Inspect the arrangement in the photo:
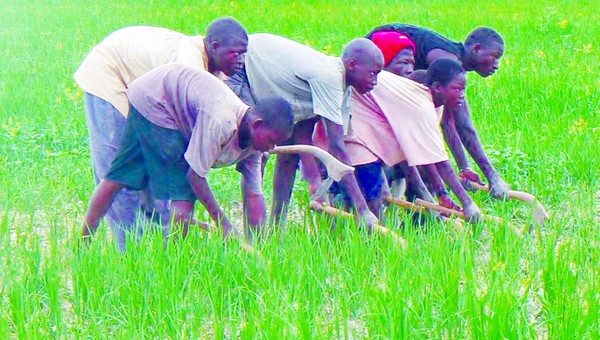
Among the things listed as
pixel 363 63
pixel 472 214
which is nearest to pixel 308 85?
pixel 363 63

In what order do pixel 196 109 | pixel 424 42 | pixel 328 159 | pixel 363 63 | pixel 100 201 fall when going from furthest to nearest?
pixel 424 42 < pixel 363 63 < pixel 100 201 < pixel 328 159 < pixel 196 109

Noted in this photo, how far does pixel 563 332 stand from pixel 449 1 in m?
10.4

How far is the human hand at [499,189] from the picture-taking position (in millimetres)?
4773

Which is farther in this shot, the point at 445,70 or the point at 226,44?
the point at 445,70

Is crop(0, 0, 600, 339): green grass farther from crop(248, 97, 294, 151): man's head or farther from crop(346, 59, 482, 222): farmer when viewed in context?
crop(248, 97, 294, 151): man's head

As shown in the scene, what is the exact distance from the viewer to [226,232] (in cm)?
413

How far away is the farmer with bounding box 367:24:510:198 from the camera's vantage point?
192 inches

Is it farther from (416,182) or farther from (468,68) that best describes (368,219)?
(468,68)

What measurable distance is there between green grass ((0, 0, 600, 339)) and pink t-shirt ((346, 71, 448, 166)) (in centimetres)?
38

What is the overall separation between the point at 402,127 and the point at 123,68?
131cm

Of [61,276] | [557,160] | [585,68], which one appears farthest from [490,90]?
[61,276]

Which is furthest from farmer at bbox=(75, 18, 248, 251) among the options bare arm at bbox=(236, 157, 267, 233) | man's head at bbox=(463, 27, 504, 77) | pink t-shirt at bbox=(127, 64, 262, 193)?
man's head at bbox=(463, 27, 504, 77)

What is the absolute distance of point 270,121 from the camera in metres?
3.87

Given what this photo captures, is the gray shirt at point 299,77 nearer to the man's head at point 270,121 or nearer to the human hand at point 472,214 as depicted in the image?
the man's head at point 270,121
